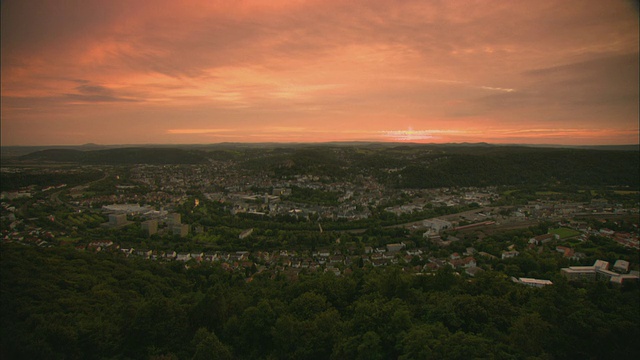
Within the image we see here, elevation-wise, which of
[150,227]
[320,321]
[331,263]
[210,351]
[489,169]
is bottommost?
[331,263]

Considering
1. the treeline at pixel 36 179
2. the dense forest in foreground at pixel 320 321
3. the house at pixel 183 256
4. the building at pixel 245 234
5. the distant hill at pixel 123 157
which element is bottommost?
the house at pixel 183 256

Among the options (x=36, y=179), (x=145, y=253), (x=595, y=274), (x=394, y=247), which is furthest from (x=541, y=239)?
(x=36, y=179)

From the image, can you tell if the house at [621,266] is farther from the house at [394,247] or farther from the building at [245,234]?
the building at [245,234]

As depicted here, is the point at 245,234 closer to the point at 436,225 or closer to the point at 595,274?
the point at 436,225

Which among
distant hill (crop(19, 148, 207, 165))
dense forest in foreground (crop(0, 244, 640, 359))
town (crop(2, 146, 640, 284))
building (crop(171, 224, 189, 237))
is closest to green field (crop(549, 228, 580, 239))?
town (crop(2, 146, 640, 284))

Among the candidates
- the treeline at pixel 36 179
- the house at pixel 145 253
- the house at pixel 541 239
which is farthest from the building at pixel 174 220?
the house at pixel 541 239

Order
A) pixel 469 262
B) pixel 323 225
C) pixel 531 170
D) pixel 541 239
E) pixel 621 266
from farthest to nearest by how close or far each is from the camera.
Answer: pixel 531 170 → pixel 323 225 → pixel 541 239 → pixel 469 262 → pixel 621 266
